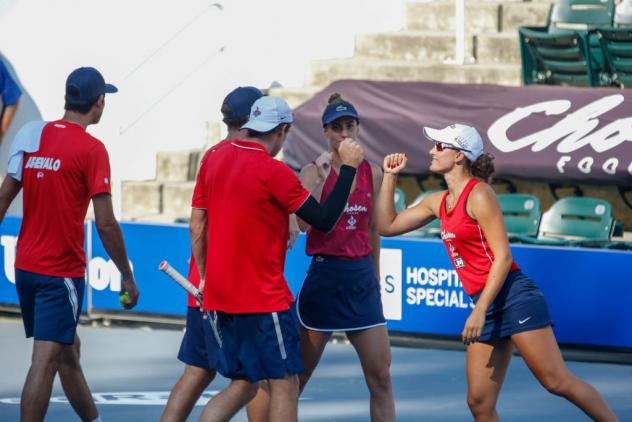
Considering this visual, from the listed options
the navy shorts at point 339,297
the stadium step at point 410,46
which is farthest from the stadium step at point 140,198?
the navy shorts at point 339,297

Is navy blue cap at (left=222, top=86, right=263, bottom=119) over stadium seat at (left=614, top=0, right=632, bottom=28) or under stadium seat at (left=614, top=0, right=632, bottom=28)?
under

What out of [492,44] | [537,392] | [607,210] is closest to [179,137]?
[492,44]

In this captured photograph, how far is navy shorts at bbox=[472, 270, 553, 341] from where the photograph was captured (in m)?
6.63

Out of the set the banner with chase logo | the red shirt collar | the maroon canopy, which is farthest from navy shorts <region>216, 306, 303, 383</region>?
the maroon canopy

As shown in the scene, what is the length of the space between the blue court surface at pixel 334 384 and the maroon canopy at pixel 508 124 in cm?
306

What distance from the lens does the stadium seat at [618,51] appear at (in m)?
13.9

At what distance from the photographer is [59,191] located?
6.75 meters

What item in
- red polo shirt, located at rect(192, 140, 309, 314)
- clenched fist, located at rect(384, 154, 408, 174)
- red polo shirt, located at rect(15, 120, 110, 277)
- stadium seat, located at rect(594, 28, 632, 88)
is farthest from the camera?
stadium seat, located at rect(594, 28, 632, 88)

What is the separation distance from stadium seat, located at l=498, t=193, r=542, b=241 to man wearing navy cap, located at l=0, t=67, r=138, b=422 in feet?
19.5

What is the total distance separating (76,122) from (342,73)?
9041 millimetres

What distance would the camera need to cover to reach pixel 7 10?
53.4 feet

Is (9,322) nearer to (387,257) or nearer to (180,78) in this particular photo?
(387,257)

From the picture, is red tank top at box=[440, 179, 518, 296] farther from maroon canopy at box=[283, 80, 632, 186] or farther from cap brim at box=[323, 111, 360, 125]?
maroon canopy at box=[283, 80, 632, 186]

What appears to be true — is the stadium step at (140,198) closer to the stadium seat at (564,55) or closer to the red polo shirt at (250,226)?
the stadium seat at (564,55)
